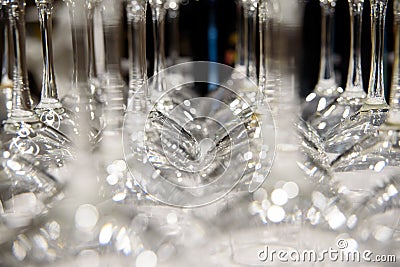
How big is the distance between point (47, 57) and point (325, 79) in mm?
356

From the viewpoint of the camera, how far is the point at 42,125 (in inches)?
21.5

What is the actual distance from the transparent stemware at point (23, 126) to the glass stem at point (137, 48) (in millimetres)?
85

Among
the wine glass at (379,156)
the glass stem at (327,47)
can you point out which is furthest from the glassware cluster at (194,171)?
the glass stem at (327,47)

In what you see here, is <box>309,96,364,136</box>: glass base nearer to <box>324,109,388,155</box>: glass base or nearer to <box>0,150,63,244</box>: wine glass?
<box>324,109,388,155</box>: glass base

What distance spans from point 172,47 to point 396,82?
0.77 meters

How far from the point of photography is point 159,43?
70cm

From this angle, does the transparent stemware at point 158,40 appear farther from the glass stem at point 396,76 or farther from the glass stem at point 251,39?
the glass stem at point 396,76

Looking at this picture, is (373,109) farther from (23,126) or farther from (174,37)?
(174,37)

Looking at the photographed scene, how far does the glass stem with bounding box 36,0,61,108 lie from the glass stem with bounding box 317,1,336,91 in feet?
1.06

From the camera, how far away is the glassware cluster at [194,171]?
17.2 inches

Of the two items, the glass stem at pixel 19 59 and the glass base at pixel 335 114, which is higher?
the glass stem at pixel 19 59

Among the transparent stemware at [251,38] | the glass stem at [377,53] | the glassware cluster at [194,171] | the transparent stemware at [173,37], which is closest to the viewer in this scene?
the glassware cluster at [194,171]

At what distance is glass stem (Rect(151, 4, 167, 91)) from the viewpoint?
0.66 meters

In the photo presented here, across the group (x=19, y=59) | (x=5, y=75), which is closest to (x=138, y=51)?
(x=19, y=59)
